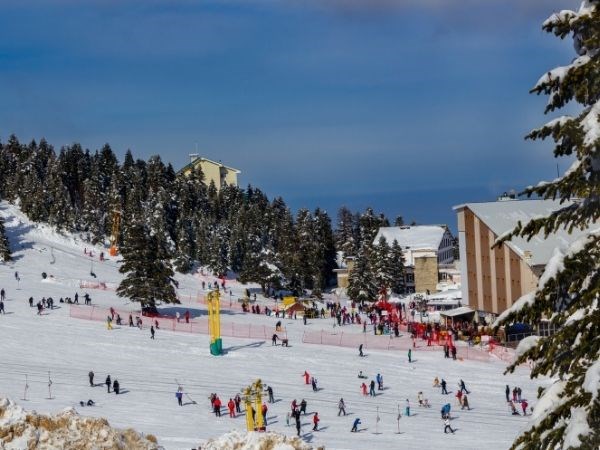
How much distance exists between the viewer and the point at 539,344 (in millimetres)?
7594

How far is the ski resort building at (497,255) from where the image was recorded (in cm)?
6078

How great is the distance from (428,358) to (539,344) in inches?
1616

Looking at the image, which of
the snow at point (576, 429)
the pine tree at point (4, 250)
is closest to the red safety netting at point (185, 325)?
the pine tree at point (4, 250)

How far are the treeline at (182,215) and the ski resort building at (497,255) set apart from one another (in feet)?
77.1

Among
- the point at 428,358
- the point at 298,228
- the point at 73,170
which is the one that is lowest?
the point at 428,358

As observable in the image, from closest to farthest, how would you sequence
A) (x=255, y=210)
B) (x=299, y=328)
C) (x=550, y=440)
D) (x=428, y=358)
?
(x=550, y=440) → (x=428, y=358) → (x=299, y=328) → (x=255, y=210)

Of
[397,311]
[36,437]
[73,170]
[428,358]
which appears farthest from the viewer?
[73,170]

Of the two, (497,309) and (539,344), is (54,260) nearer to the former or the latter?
(497,309)

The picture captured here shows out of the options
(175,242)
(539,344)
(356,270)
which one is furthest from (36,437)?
(175,242)

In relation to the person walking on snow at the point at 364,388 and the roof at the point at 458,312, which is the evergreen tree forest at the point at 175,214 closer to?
the roof at the point at 458,312

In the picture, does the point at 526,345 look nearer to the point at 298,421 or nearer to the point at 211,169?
the point at 298,421

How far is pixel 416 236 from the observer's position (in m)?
109

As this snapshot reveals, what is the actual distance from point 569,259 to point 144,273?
54.4 m

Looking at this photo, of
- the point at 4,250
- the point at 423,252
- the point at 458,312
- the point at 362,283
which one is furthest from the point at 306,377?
the point at 423,252
